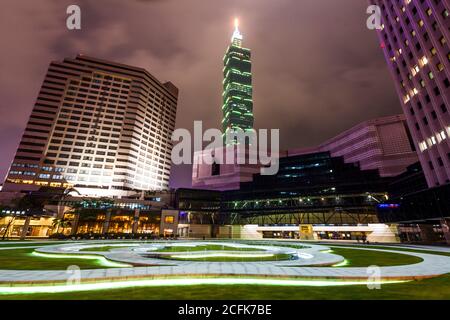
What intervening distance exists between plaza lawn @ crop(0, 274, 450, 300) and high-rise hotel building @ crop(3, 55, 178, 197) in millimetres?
119158

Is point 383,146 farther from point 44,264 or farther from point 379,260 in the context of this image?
point 44,264

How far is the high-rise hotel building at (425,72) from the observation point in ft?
125

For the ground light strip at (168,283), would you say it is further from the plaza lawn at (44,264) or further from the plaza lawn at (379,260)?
the plaza lawn at (379,260)

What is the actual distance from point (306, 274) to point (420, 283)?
501 centimetres

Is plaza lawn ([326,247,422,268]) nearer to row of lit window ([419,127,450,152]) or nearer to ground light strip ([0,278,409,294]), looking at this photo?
ground light strip ([0,278,409,294])

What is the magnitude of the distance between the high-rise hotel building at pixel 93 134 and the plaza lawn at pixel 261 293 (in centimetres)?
11916

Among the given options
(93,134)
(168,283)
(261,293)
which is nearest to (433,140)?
(261,293)

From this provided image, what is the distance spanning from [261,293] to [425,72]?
54.4m

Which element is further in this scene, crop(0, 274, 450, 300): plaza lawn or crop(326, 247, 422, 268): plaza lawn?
crop(326, 247, 422, 268): plaza lawn

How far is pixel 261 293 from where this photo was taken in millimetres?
8438

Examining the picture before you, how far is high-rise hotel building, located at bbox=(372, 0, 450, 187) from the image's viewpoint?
38.0 m

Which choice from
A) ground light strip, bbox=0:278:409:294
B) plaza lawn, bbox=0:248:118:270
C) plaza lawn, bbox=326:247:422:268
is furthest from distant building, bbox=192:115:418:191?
plaza lawn, bbox=0:248:118:270

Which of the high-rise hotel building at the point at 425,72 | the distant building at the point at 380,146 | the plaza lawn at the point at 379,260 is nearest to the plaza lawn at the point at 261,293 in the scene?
the plaza lawn at the point at 379,260

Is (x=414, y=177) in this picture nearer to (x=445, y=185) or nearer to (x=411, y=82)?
(x=445, y=185)
